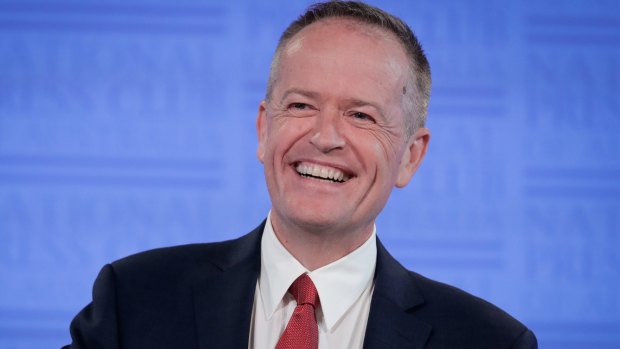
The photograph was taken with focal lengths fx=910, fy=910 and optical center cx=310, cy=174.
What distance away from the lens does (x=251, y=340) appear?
189 centimetres

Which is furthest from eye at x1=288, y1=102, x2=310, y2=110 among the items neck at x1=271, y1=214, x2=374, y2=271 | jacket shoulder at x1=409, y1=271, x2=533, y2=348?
jacket shoulder at x1=409, y1=271, x2=533, y2=348

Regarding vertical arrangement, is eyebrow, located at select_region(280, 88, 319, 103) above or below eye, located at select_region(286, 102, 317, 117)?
above

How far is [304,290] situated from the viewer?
75.4 inches

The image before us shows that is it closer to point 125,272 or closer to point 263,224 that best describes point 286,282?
point 263,224

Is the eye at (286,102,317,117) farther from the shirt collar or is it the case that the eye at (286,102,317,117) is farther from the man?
the shirt collar

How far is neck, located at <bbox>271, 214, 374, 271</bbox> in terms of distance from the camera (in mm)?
1912

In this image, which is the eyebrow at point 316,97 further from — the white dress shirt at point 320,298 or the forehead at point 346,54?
the white dress shirt at point 320,298

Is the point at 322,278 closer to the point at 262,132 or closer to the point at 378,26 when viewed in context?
the point at 262,132

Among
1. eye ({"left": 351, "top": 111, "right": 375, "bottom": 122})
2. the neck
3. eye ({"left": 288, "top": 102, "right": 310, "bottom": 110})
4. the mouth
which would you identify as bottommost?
the neck

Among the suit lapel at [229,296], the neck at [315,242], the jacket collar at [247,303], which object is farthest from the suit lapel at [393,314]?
the suit lapel at [229,296]

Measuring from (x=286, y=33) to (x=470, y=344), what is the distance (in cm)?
79

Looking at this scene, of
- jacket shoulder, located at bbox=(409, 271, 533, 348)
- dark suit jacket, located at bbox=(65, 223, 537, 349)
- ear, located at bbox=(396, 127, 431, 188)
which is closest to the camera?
dark suit jacket, located at bbox=(65, 223, 537, 349)

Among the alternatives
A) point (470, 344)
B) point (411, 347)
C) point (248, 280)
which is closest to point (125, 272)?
point (248, 280)

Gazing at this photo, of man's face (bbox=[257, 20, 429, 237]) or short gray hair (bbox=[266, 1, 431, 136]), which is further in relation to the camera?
short gray hair (bbox=[266, 1, 431, 136])
